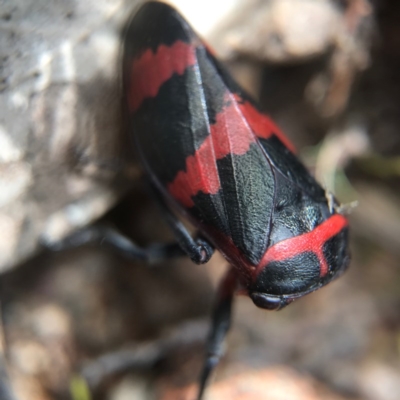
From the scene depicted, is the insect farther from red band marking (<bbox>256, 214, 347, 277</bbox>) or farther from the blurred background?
the blurred background

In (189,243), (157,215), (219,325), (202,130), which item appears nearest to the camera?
(202,130)

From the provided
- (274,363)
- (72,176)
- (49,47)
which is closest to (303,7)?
(49,47)

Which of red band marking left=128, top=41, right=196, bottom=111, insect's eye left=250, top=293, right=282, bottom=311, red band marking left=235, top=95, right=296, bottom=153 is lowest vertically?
insect's eye left=250, top=293, right=282, bottom=311

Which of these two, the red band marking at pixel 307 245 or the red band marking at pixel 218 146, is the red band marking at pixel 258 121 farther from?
the red band marking at pixel 307 245

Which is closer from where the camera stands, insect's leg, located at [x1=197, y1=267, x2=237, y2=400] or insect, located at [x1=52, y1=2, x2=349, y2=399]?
insect, located at [x1=52, y1=2, x2=349, y2=399]

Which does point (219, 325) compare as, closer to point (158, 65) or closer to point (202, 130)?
point (202, 130)

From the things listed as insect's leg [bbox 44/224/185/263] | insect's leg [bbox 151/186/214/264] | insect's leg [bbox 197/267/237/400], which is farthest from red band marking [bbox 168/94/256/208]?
insect's leg [bbox 197/267/237/400]

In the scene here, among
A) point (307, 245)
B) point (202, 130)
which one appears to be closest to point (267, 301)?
point (307, 245)
